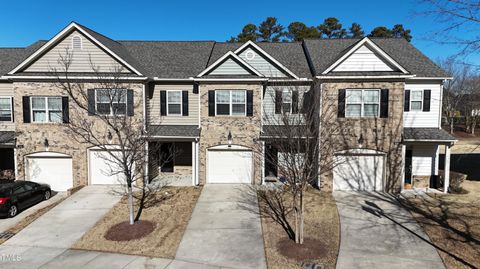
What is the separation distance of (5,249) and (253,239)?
8.82 metres

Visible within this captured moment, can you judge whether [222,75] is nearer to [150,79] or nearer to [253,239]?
[150,79]

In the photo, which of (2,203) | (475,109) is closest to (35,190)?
(2,203)

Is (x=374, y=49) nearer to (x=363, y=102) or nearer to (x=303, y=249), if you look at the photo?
(x=363, y=102)

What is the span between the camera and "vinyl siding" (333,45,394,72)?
1698cm

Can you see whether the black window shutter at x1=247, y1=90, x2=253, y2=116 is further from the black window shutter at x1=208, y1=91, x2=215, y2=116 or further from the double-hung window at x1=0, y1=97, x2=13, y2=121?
the double-hung window at x1=0, y1=97, x2=13, y2=121

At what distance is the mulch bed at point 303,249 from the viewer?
32.8ft

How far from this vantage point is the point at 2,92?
18.7m

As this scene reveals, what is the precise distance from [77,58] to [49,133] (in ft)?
15.2

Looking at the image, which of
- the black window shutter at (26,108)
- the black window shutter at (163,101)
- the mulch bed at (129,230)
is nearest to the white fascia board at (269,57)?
the black window shutter at (163,101)

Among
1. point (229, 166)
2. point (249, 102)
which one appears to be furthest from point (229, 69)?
point (229, 166)

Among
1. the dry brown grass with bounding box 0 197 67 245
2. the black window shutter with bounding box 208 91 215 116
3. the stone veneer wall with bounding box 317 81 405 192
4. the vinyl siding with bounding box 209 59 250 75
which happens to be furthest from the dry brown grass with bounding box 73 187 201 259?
the stone veneer wall with bounding box 317 81 405 192

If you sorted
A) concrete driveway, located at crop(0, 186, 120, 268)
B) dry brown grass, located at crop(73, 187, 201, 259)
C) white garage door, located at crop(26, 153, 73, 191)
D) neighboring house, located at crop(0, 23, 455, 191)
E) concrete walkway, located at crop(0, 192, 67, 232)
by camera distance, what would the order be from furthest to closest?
1. white garage door, located at crop(26, 153, 73, 191)
2. neighboring house, located at crop(0, 23, 455, 191)
3. concrete walkway, located at crop(0, 192, 67, 232)
4. dry brown grass, located at crop(73, 187, 201, 259)
5. concrete driveway, located at crop(0, 186, 120, 268)

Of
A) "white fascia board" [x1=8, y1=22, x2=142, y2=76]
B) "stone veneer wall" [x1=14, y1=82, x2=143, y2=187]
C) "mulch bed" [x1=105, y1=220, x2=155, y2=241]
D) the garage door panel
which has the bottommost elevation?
"mulch bed" [x1=105, y1=220, x2=155, y2=241]

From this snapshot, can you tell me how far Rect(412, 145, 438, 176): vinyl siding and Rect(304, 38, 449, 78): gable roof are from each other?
4.30 metres
